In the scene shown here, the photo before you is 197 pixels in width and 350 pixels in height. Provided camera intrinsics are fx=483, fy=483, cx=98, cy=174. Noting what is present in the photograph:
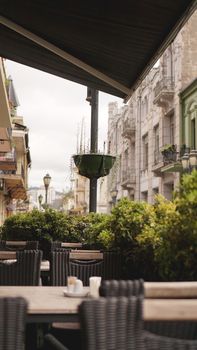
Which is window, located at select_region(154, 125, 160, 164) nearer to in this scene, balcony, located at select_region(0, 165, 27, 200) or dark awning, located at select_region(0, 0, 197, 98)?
balcony, located at select_region(0, 165, 27, 200)

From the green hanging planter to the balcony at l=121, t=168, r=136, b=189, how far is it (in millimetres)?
29859

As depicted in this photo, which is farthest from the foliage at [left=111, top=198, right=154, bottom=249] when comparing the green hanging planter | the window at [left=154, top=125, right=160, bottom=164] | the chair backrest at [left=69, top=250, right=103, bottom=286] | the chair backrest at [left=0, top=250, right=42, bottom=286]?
the window at [left=154, top=125, right=160, bottom=164]

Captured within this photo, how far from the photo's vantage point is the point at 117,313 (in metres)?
1.74

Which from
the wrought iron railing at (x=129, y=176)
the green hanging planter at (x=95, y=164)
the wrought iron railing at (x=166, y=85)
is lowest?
the green hanging planter at (x=95, y=164)

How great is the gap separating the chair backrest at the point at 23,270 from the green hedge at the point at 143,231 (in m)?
0.85

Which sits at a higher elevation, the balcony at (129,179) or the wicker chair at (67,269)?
the balcony at (129,179)

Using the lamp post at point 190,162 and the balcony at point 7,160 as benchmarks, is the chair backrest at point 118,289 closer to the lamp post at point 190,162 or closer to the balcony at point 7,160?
the lamp post at point 190,162

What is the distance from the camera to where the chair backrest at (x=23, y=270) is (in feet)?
14.2

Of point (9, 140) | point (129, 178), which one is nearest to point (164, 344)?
point (9, 140)

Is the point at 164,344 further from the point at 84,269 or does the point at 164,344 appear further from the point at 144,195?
the point at 144,195

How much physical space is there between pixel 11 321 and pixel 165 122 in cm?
2885

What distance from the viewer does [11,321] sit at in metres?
1.82

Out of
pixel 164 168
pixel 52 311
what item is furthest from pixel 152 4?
pixel 164 168

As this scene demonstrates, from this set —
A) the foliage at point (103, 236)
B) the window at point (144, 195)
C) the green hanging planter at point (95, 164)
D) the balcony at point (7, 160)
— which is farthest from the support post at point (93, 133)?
the window at point (144, 195)
